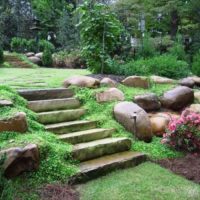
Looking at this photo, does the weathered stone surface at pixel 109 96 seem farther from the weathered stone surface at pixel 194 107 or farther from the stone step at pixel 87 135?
the weathered stone surface at pixel 194 107

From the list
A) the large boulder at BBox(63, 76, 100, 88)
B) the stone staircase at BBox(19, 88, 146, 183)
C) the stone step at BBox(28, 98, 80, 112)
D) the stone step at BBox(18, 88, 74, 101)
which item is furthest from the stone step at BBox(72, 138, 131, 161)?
the large boulder at BBox(63, 76, 100, 88)

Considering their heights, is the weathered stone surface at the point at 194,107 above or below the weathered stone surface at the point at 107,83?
below

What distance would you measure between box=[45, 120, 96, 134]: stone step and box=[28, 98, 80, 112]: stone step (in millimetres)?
429

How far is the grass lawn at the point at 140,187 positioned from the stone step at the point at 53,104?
5.42 feet

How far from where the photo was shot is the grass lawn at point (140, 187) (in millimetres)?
3648

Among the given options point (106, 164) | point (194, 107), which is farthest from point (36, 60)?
point (106, 164)

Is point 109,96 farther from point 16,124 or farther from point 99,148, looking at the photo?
Answer: point 16,124

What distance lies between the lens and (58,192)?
3645mm

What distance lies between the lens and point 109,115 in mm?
5531

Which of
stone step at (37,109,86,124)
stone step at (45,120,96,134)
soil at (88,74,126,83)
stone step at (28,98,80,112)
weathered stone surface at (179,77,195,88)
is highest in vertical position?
soil at (88,74,126,83)

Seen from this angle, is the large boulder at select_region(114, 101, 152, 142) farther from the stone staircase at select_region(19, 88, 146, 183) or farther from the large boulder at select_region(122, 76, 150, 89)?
the large boulder at select_region(122, 76, 150, 89)

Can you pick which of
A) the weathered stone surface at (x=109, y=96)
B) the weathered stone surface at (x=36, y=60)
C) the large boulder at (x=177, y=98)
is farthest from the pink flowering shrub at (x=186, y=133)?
the weathered stone surface at (x=36, y=60)

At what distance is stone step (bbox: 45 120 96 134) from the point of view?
4797 mm

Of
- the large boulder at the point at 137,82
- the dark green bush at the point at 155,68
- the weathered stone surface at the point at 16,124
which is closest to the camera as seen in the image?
the weathered stone surface at the point at 16,124
